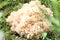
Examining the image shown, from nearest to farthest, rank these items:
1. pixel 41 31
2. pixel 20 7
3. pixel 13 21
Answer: pixel 41 31
pixel 13 21
pixel 20 7

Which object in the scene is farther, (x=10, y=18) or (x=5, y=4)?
(x=5, y=4)

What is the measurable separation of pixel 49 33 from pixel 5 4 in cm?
99

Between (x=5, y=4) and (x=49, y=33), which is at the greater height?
(x=5, y=4)

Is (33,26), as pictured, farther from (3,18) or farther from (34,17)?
(3,18)

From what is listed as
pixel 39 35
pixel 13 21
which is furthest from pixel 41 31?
pixel 13 21

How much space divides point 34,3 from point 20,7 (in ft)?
0.98

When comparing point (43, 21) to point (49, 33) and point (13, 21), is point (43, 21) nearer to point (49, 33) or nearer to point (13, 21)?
point (49, 33)

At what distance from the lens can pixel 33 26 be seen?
2.54 metres

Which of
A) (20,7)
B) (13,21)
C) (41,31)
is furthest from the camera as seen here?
(20,7)

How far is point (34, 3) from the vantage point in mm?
2895

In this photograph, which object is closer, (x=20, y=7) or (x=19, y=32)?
(x=19, y=32)

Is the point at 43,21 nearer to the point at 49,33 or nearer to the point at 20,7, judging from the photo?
the point at 49,33

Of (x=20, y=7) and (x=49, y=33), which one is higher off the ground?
(x=20, y=7)

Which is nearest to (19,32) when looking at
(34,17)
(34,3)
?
(34,17)
